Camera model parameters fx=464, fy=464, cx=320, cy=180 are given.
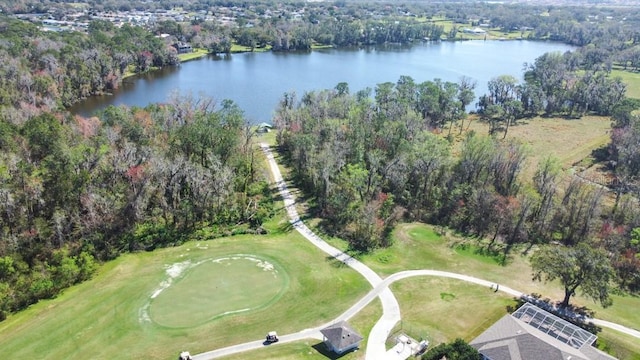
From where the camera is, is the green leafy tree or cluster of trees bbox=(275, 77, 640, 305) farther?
cluster of trees bbox=(275, 77, 640, 305)

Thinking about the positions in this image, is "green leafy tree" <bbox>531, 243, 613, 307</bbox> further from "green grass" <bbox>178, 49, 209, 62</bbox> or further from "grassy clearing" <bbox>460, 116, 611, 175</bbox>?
"green grass" <bbox>178, 49, 209, 62</bbox>

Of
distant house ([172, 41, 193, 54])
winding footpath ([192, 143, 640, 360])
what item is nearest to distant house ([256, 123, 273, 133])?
winding footpath ([192, 143, 640, 360])

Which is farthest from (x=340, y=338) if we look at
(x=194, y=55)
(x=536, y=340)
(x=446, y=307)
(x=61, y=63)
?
(x=194, y=55)

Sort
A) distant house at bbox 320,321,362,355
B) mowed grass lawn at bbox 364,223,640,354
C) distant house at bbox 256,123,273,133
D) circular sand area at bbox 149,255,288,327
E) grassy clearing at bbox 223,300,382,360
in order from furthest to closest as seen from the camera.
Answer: distant house at bbox 256,123,273,133
circular sand area at bbox 149,255,288,327
mowed grass lawn at bbox 364,223,640,354
distant house at bbox 320,321,362,355
grassy clearing at bbox 223,300,382,360

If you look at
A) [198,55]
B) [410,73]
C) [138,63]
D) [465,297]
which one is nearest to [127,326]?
[465,297]

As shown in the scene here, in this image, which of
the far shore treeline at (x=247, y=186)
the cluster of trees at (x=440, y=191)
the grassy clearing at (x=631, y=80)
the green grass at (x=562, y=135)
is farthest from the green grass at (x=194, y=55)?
the grassy clearing at (x=631, y=80)

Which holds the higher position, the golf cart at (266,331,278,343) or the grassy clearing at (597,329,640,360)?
the golf cart at (266,331,278,343)
